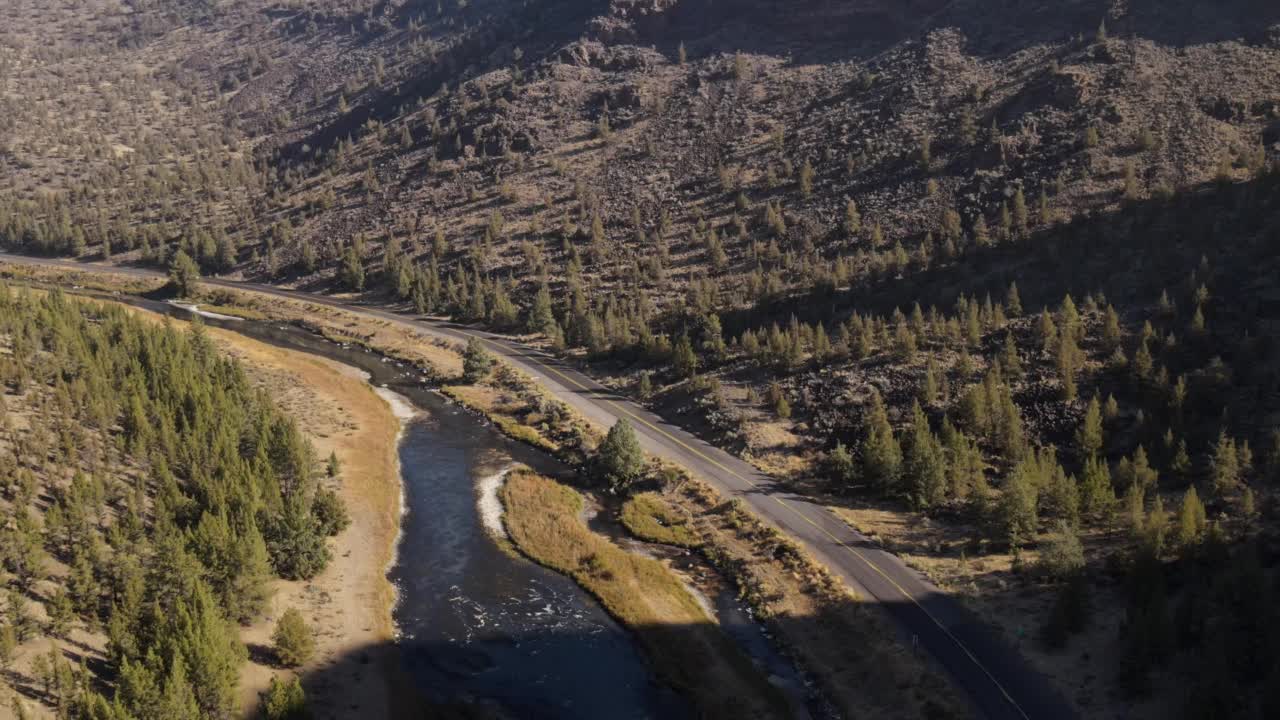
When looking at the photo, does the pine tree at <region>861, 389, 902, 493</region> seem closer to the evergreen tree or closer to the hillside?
the hillside

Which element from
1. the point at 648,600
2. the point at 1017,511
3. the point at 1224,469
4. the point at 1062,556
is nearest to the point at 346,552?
the point at 648,600

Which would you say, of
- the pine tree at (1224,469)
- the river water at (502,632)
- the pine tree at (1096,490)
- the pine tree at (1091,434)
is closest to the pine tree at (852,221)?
the pine tree at (1091,434)

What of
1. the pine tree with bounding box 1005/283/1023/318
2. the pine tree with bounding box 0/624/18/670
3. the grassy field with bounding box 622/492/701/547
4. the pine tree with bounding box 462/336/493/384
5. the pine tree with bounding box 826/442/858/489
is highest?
the pine tree with bounding box 1005/283/1023/318

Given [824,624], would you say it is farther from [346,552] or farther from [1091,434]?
[346,552]

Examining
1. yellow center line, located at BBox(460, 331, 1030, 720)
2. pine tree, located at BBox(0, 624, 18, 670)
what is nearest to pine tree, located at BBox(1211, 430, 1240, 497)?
yellow center line, located at BBox(460, 331, 1030, 720)

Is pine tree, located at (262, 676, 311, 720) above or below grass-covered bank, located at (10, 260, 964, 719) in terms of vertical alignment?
above

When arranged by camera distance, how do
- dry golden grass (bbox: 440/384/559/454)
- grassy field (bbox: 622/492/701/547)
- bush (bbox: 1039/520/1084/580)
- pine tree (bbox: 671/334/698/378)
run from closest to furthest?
bush (bbox: 1039/520/1084/580), grassy field (bbox: 622/492/701/547), dry golden grass (bbox: 440/384/559/454), pine tree (bbox: 671/334/698/378)

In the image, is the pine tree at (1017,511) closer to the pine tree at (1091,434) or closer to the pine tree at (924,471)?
the pine tree at (924,471)
